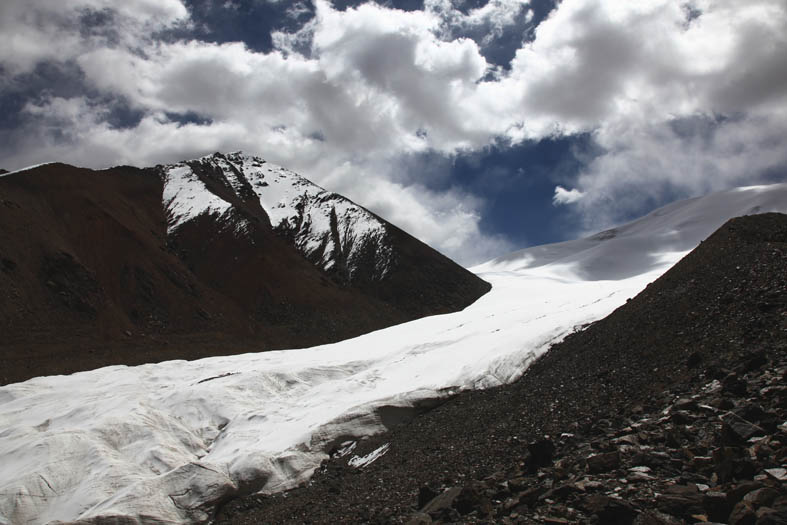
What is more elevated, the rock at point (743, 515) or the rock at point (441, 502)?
the rock at point (743, 515)

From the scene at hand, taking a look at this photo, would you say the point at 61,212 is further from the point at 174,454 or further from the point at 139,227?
the point at 174,454

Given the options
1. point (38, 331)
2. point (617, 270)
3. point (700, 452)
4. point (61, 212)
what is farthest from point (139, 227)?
point (617, 270)

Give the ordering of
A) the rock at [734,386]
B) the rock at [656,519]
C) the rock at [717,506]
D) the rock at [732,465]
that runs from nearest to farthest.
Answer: the rock at [717,506]
the rock at [656,519]
the rock at [732,465]
the rock at [734,386]

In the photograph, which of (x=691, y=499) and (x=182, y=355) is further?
(x=182, y=355)

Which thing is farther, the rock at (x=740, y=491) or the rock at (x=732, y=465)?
the rock at (x=732, y=465)

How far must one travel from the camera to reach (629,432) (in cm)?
802

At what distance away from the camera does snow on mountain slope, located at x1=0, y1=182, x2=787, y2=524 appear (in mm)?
14102

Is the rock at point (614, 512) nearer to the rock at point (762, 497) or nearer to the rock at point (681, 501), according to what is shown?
the rock at point (681, 501)

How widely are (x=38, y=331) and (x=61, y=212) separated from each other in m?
19.2

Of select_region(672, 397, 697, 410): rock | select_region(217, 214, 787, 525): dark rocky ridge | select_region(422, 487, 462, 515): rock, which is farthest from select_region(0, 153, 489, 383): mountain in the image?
select_region(672, 397, 697, 410): rock

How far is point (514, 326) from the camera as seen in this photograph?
25.5 meters

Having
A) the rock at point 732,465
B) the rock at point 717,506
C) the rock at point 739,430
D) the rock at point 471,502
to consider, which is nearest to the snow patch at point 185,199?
the rock at point 471,502

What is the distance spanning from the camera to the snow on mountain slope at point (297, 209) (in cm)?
6838

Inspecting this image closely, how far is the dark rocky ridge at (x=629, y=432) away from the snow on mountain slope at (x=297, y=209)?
52.0 meters
